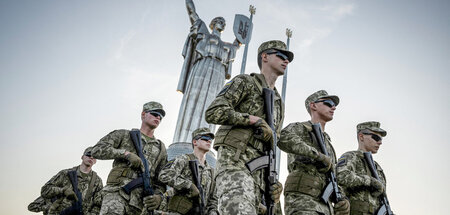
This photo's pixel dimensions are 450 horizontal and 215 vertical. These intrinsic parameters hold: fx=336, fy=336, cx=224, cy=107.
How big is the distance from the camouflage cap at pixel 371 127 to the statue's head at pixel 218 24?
1014 centimetres

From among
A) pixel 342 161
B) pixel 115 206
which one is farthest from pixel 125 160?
pixel 342 161

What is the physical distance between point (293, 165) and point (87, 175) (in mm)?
5352

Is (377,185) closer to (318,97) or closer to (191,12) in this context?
(318,97)

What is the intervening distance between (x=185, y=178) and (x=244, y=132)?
7.72 feet

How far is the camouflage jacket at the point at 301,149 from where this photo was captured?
3721mm

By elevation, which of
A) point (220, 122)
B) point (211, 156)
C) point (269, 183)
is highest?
point (211, 156)

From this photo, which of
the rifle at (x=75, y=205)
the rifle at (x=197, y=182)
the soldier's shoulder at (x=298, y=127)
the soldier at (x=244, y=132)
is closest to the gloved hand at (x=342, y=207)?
the soldier's shoulder at (x=298, y=127)

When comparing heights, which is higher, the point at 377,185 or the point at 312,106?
the point at 312,106

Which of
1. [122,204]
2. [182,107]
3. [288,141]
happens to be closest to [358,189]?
[288,141]

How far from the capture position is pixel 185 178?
504 cm

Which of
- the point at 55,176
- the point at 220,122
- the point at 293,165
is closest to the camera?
the point at 220,122

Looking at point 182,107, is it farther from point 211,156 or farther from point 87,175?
point 87,175

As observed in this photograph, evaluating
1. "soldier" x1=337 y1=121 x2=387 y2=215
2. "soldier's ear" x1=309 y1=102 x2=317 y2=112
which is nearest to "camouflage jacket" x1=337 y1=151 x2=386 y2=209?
"soldier" x1=337 y1=121 x2=387 y2=215

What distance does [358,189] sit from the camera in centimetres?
498
